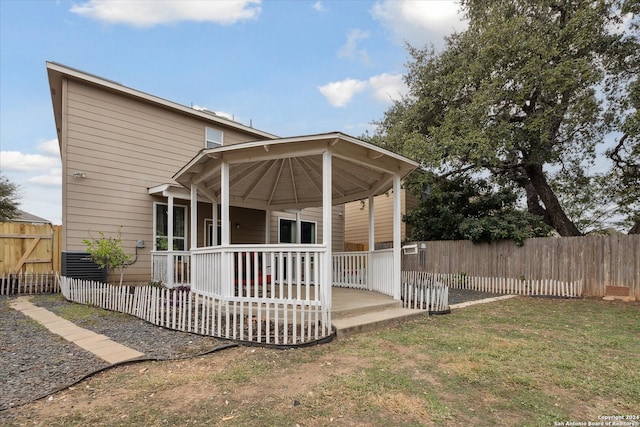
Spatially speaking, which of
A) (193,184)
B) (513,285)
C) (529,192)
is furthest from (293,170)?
(529,192)

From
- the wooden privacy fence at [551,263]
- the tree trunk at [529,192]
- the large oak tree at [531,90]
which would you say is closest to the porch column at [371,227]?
the wooden privacy fence at [551,263]

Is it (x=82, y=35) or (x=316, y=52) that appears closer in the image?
(x=82, y=35)

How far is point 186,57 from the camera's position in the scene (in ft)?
43.1

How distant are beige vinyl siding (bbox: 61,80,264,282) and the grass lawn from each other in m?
7.45

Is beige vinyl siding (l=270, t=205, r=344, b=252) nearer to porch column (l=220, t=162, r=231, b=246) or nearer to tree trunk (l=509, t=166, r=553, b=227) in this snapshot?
tree trunk (l=509, t=166, r=553, b=227)

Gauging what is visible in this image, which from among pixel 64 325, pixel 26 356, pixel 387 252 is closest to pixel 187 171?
pixel 64 325

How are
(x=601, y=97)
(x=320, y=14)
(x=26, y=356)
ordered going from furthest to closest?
(x=601, y=97), (x=320, y=14), (x=26, y=356)

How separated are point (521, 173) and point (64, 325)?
1631 cm

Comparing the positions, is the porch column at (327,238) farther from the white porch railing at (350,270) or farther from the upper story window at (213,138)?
the upper story window at (213,138)

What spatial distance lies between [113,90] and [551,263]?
14163mm

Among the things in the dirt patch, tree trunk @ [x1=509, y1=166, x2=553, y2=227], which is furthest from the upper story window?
tree trunk @ [x1=509, y1=166, x2=553, y2=227]

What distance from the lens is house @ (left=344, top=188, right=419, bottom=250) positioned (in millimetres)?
19734

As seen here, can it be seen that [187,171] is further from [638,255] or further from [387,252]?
[638,255]

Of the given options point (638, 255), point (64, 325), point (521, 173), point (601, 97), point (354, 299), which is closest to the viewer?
point (64, 325)
